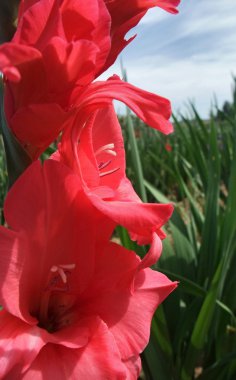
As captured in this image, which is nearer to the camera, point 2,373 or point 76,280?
point 2,373

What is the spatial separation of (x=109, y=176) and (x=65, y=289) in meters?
0.16

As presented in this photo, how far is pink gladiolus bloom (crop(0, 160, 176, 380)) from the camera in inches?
17.4

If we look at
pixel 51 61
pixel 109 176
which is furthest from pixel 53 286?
pixel 51 61

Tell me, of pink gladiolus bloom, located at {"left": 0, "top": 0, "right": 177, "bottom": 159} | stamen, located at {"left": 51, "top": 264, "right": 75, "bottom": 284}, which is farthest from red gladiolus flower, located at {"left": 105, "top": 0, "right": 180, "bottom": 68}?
stamen, located at {"left": 51, "top": 264, "right": 75, "bottom": 284}

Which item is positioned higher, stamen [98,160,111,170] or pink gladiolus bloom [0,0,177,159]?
pink gladiolus bloom [0,0,177,159]

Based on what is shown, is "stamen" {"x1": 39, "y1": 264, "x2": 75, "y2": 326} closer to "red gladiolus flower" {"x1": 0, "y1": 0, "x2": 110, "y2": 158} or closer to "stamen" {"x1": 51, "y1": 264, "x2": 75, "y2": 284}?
"stamen" {"x1": 51, "y1": 264, "x2": 75, "y2": 284}

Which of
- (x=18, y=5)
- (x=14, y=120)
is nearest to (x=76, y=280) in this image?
(x=14, y=120)

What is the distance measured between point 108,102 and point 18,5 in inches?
5.8

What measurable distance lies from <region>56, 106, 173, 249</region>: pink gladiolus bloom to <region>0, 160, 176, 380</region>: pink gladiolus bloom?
0.11 feet

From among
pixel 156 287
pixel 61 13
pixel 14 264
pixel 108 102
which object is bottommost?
pixel 156 287

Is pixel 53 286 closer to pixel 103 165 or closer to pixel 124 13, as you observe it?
pixel 103 165

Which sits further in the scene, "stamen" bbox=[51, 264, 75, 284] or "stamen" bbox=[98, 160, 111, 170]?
"stamen" bbox=[98, 160, 111, 170]

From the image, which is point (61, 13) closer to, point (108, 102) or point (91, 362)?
point (108, 102)

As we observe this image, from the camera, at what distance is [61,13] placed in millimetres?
445
